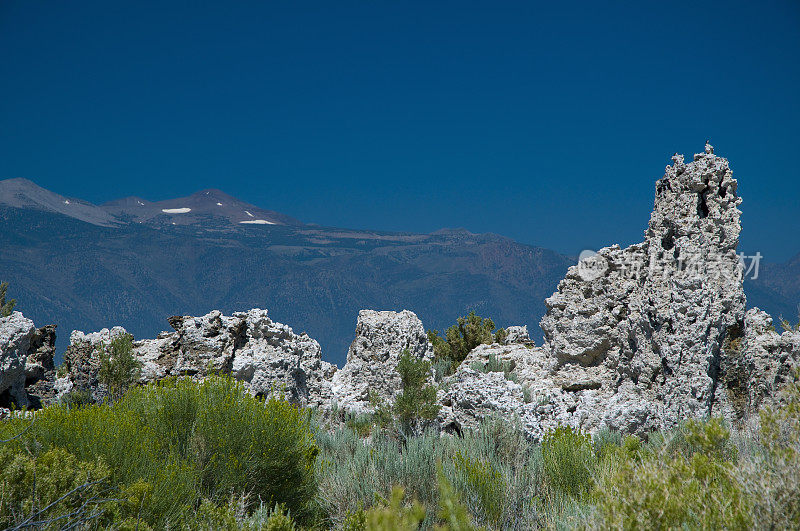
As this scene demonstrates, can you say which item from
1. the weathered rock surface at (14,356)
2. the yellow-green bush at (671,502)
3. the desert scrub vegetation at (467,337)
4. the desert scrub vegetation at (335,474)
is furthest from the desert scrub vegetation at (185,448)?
the desert scrub vegetation at (467,337)

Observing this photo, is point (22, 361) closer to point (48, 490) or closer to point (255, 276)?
point (48, 490)

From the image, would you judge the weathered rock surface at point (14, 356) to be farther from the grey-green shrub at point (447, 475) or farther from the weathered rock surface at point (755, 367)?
the weathered rock surface at point (755, 367)

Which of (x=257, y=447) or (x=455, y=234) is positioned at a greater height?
(x=455, y=234)

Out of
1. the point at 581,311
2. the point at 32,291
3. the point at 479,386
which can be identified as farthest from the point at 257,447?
the point at 32,291

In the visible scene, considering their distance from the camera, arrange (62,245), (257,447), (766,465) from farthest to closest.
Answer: (62,245) → (257,447) → (766,465)

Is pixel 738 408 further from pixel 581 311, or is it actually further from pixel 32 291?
pixel 32 291

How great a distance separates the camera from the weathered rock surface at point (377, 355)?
10.0 m

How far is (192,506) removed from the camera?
163 inches

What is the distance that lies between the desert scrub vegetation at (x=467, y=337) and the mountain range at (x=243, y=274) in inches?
4339

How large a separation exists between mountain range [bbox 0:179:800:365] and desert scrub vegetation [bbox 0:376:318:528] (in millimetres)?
120385

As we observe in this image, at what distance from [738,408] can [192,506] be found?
286 inches

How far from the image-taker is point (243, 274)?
155000 mm

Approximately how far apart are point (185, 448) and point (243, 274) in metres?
157

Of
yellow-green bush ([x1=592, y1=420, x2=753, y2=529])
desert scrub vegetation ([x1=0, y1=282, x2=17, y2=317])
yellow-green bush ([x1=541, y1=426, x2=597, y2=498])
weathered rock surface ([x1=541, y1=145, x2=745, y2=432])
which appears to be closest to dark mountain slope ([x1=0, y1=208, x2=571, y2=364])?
desert scrub vegetation ([x1=0, y1=282, x2=17, y2=317])
